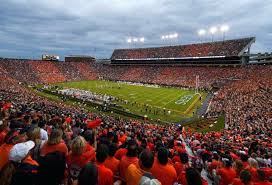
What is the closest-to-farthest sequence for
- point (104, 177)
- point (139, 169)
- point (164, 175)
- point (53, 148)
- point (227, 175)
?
point (104, 177)
point (139, 169)
point (164, 175)
point (53, 148)
point (227, 175)

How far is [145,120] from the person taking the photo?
35906mm

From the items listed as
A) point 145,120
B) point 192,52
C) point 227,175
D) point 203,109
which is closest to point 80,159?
point 227,175

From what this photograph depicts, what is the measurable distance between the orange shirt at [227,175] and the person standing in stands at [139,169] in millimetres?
3344

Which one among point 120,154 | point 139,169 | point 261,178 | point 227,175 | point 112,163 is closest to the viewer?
point 139,169

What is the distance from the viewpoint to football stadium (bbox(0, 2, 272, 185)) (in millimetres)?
4801

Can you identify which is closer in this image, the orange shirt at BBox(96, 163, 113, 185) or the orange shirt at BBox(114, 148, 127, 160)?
the orange shirt at BBox(96, 163, 113, 185)

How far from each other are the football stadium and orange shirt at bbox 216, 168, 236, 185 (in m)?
0.03

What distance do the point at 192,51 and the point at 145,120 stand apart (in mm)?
69177

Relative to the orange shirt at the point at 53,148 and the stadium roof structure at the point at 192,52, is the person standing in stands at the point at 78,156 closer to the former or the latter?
the orange shirt at the point at 53,148

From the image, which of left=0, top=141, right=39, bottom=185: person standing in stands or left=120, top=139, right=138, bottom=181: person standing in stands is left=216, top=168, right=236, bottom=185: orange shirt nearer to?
left=120, top=139, right=138, bottom=181: person standing in stands

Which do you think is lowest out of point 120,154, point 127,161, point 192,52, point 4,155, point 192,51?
point 120,154

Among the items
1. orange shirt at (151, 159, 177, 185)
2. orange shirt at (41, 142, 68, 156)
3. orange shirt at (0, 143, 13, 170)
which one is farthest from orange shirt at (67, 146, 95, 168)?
orange shirt at (151, 159, 177, 185)

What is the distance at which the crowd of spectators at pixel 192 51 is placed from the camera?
85769mm

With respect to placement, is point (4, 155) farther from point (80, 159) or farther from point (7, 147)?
point (80, 159)
